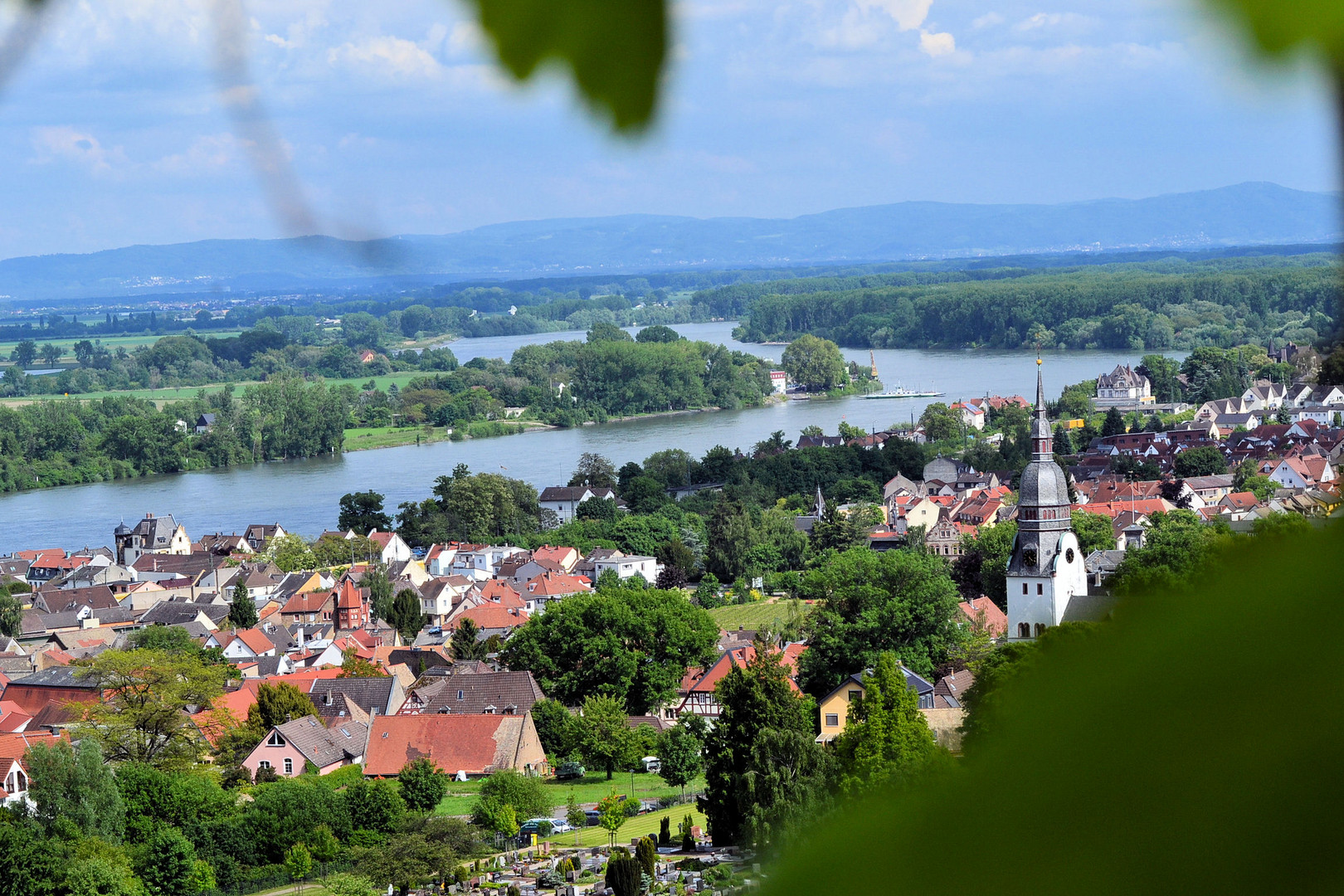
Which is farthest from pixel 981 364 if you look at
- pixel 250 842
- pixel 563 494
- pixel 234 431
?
pixel 234 431

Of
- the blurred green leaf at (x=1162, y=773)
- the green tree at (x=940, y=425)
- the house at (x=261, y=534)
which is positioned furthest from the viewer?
the green tree at (x=940, y=425)

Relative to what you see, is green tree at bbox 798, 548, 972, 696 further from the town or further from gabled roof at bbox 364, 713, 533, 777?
gabled roof at bbox 364, 713, 533, 777

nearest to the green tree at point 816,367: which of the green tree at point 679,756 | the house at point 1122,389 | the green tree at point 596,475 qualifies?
the house at point 1122,389

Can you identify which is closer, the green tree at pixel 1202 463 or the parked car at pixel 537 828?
the parked car at pixel 537 828

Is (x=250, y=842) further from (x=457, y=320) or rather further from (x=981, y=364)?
(x=457, y=320)

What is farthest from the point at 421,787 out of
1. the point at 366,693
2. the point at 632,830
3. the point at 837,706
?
the point at 837,706

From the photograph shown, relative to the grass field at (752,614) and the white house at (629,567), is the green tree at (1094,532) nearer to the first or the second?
the grass field at (752,614)
